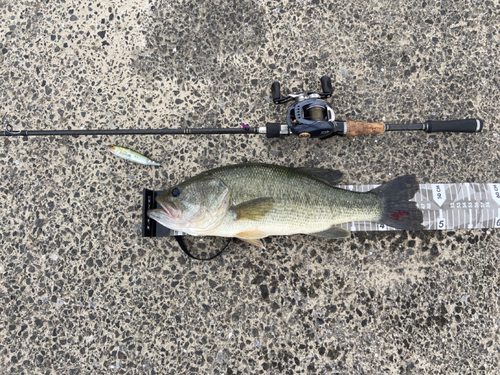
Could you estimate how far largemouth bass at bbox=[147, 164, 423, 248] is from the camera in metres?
2.44

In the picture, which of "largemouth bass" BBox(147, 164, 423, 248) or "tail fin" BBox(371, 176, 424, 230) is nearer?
"largemouth bass" BBox(147, 164, 423, 248)

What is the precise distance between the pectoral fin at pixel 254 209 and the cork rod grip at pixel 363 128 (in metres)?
1.04

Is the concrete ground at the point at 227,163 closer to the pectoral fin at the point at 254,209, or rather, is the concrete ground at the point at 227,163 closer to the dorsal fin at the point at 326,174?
the dorsal fin at the point at 326,174

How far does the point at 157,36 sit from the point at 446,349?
14.2 ft

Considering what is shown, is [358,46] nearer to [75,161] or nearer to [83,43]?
[83,43]

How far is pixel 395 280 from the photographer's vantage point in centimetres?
292

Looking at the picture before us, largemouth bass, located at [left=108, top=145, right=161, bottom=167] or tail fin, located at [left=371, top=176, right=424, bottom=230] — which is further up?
largemouth bass, located at [left=108, top=145, right=161, bottom=167]

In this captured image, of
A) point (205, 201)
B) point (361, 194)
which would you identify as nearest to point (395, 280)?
point (361, 194)

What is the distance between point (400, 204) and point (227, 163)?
1.68 metres

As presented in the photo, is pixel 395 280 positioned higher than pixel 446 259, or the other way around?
pixel 446 259

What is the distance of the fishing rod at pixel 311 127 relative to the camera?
2629 mm

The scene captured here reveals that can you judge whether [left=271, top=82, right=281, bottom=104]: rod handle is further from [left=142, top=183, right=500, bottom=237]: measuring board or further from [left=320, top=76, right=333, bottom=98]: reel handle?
[left=142, top=183, right=500, bottom=237]: measuring board

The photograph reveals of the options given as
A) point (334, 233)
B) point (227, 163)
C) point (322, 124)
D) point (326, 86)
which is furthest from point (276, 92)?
point (334, 233)

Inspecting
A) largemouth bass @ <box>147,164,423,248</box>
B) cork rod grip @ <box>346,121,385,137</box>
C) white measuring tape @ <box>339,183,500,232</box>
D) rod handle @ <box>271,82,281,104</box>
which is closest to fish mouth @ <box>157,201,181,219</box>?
largemouth bass @ <box>147,164,423,248</box>
